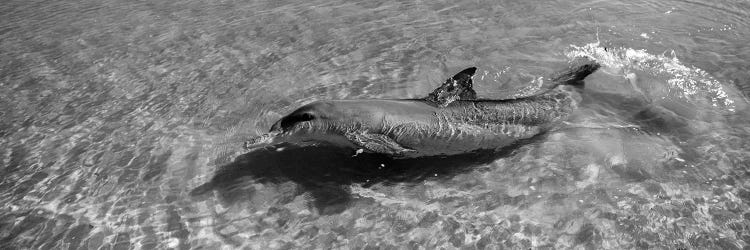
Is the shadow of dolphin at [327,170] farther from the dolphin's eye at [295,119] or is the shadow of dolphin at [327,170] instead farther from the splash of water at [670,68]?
the splash of water at [670,68]

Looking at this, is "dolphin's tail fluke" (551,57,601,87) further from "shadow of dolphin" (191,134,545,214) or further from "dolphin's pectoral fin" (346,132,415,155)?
"dolphin's pectoral fin" (346,132,415,155)

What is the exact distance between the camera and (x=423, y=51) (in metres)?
7.91

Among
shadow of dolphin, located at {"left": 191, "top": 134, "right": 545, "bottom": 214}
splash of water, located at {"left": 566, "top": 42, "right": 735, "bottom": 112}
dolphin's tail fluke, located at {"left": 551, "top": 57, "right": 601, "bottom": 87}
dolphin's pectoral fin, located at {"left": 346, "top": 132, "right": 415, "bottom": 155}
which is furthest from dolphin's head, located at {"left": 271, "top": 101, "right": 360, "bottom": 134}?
Result: splash of water, located at {"left": 566, "top": 42, "right": 735, "bottom": 112}

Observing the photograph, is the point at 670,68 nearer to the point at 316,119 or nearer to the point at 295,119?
the point at 316,119

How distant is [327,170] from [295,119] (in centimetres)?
62

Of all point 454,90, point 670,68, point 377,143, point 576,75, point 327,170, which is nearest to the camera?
point 377,143

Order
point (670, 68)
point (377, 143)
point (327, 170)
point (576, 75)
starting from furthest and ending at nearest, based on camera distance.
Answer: point (670, 68), point (576, 75), point (327, 170), point (377, 143)

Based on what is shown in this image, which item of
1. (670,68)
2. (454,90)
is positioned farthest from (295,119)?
(670,68)

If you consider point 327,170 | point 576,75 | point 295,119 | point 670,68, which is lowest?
point 327,170

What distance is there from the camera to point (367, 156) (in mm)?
5254

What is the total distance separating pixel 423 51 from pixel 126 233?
495 cm

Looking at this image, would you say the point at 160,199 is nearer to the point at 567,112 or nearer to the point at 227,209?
the point at 227,209

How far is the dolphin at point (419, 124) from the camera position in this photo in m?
5.01

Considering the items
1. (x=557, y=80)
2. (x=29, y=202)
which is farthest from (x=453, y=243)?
(x=29, y=202)
